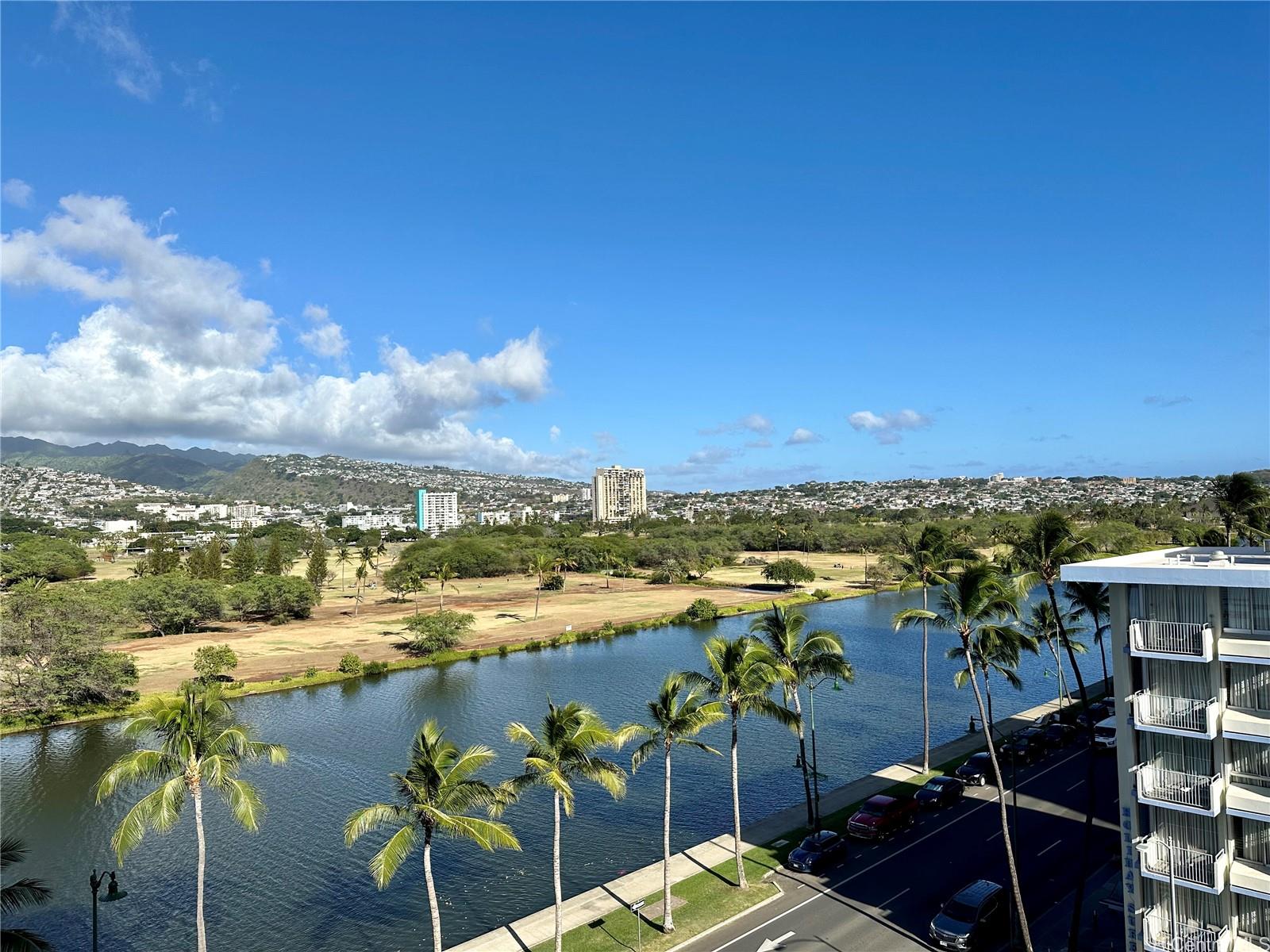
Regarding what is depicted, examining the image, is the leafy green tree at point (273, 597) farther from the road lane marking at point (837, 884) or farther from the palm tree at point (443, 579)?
the road lane marking at point (837, 884)

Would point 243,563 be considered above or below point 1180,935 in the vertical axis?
above

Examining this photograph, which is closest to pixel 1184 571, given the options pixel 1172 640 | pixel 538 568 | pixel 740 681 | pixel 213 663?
pixel 1172 640

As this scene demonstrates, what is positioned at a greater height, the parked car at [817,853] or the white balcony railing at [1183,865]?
the white balcony railing at [1183,865]

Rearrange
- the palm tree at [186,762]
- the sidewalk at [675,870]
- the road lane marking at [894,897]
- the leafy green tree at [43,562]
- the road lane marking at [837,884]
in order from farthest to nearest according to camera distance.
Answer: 1. the leafy green tree at [43,562]
2. the road lane marking at [894,897]
3. the sidewalk at [675,870]
4. the road lane marking at [837,884]
5. the palm tree at [186,762]

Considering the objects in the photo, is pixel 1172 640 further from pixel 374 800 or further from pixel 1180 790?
pixel 374 800

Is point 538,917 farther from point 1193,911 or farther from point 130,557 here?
point 130,557

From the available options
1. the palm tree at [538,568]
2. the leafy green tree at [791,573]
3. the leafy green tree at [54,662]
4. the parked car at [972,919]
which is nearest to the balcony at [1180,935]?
the parked car at [972,919]

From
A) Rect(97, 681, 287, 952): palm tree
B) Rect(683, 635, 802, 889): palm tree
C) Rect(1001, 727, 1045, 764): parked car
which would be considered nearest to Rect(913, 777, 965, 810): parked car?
Rect(1001, 727, 1045, 764): parked car
